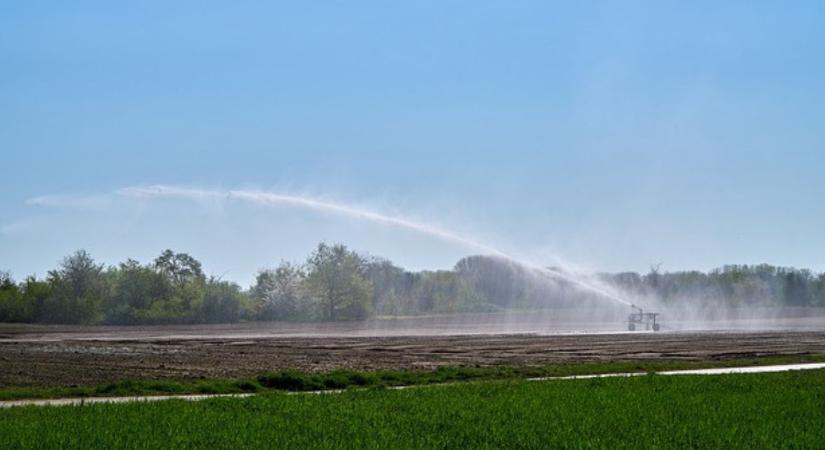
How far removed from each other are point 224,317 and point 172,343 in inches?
2541

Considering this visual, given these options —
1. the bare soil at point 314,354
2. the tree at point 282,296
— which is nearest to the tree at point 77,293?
the tree at point 282,296

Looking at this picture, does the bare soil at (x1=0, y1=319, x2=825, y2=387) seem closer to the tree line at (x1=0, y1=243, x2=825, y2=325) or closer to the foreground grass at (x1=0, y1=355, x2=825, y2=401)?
the foreground grass at (x1=0, y1=355, x2=825, y2=401)

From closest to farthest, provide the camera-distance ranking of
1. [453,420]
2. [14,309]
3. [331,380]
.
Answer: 1. [453,420]
2. [331,380]
3. [14,309]

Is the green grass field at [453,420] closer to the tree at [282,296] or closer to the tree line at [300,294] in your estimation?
the tree line at [300,294]

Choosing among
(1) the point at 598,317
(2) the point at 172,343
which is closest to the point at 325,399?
(2) the point at 172,343

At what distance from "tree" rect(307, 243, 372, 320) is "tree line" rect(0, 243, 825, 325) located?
0.13 meters

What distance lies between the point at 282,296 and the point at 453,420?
112 meters

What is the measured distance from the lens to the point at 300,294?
134 meters

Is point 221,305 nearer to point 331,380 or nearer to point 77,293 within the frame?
point 77,293

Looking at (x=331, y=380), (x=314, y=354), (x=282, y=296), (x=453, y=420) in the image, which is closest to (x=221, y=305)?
(x=282, y=296)

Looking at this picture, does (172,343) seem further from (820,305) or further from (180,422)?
(820,305)

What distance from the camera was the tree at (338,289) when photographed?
133 m

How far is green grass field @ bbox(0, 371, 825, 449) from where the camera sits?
19.3 metres

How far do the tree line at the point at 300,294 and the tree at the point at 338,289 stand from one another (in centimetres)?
13
